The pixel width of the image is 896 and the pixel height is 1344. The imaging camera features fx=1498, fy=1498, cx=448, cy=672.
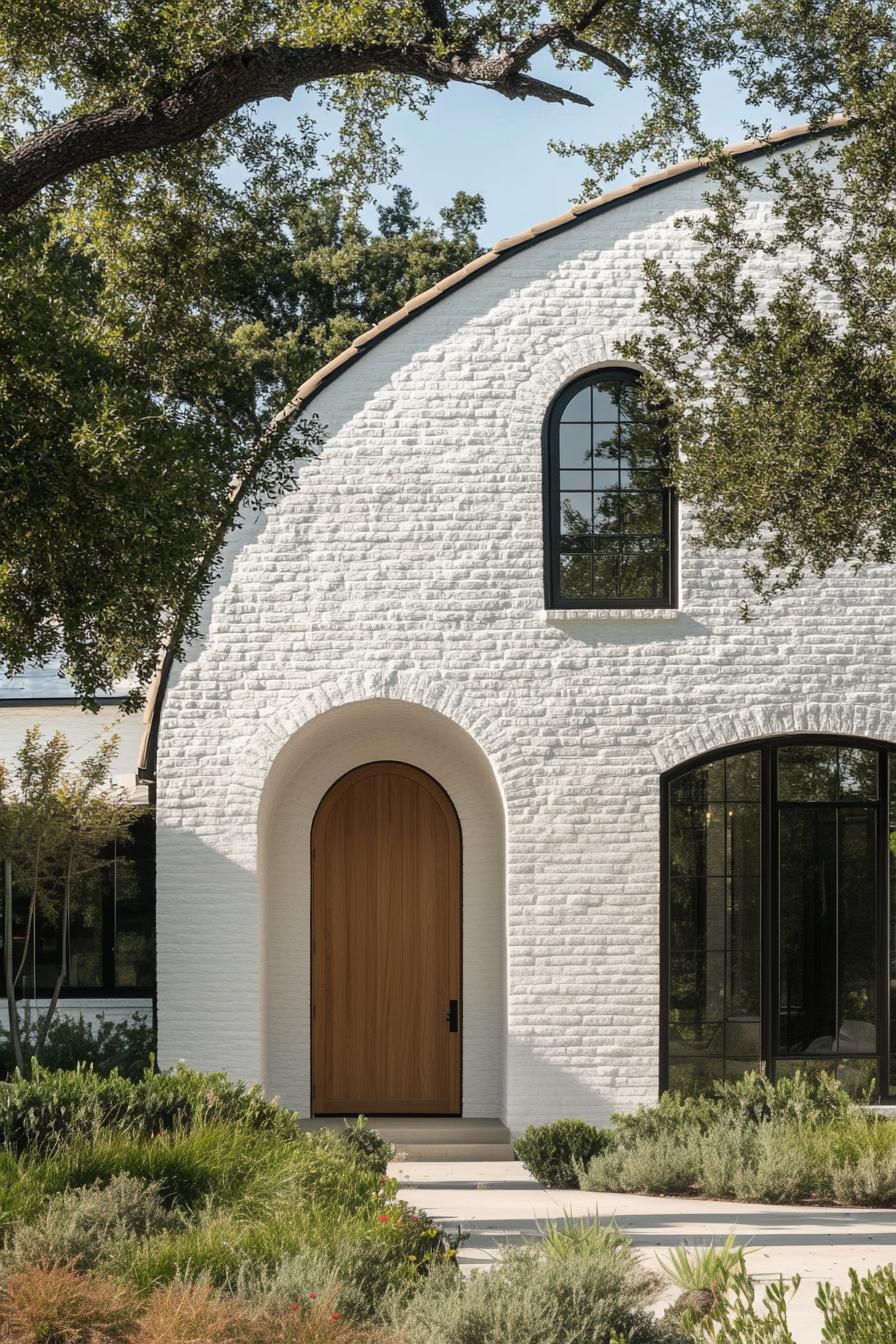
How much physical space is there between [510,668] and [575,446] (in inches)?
74.6

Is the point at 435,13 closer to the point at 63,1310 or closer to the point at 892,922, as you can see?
the point at 63,1310

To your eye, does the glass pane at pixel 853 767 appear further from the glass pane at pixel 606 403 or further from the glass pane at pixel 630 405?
the glass pane at pixel 606 403

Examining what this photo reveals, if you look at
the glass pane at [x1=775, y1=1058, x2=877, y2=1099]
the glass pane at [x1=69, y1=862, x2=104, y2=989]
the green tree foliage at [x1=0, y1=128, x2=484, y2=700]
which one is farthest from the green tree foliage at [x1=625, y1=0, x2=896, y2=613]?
the glass pane at [x1=69, y1=862, x2=104, y2=989]

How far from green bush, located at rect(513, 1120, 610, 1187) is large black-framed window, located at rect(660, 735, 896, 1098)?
1942 mm

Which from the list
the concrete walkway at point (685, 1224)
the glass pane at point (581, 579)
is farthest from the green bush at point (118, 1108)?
the glass pane at point (581, 579)

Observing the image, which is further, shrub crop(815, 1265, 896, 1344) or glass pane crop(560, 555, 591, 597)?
glass pane crop(560, 555, 591, 597)

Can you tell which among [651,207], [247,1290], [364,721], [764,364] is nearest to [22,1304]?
[247,1290]

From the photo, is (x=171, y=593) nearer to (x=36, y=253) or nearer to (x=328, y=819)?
(x=36, y=253)

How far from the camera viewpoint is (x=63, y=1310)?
5734 millimetres

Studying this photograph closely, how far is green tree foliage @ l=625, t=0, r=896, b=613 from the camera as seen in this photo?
768 cm

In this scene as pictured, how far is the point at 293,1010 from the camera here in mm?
12570

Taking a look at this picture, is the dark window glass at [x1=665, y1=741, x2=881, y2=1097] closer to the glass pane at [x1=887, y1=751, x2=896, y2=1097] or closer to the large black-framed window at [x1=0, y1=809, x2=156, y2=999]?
the glass pane at [x1=887, y1=751, x2=896, y2=1097]

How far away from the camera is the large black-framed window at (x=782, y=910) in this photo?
11898 millimetres

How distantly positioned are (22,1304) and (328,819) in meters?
7.35
